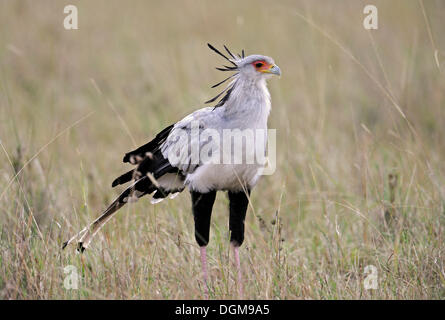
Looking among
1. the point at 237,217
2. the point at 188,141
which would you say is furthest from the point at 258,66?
the point at 237,217

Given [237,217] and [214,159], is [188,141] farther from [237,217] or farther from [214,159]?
[237,217]

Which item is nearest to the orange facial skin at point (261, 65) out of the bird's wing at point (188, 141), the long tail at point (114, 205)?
the bird's wing at point (188, 141)

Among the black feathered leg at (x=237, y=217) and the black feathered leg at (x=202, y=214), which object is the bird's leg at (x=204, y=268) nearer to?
the black feathered leg at (x=202, y=214)

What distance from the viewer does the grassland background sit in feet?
11.2

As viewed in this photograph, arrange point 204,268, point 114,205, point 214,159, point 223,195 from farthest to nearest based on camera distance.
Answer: point 223,195
point 114,205
point 204,268
point 214,159

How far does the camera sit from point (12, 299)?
3.09 meters

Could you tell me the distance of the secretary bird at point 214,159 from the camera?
3.43 metres

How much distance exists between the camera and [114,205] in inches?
149

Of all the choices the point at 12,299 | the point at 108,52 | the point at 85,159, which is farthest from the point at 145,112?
the point at 12,299

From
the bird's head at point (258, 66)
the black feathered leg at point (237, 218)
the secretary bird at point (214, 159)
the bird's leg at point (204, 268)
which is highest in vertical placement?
the bird's head at point (258, 66)

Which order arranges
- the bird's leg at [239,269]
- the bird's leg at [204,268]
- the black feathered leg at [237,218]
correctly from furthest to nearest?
1. the black feathered leg at [237,218]
2. the bird's leg at [204,268]
3. the bird's leg at [239,269]

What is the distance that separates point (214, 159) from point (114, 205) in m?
0.82

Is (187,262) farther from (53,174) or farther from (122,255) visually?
(53,174)

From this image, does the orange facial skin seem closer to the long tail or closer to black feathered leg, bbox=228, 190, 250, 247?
black feathered leg, bbox=228, 190, 250, 247
